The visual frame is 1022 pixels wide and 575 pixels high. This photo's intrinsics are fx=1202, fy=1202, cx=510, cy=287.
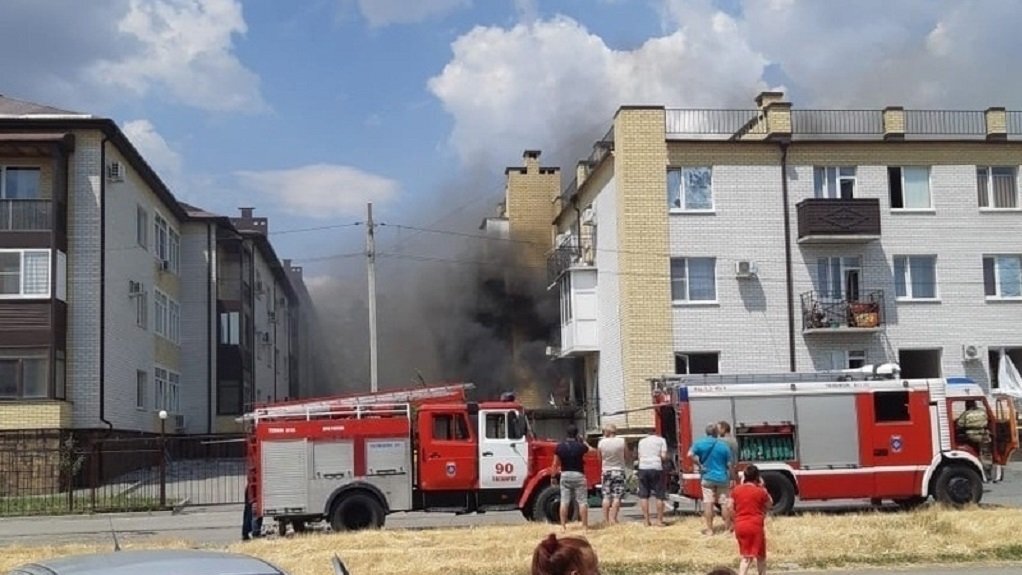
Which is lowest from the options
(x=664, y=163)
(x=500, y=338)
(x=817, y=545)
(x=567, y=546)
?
(x=817, y=545)

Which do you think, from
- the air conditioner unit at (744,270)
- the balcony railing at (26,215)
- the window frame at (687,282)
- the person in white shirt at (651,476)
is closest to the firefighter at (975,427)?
the person in white shirt at (651,476)

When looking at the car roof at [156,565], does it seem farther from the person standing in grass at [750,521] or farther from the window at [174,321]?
the window at [174,321]

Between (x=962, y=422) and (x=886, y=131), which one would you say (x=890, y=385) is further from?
(x=886, y=131)

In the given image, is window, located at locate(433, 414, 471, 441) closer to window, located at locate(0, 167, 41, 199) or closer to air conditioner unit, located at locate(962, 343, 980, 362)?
window, located at locate(0, 167, 41, 199)

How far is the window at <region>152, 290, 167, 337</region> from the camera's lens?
42309mm

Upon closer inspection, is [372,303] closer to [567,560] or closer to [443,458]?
[443,458]

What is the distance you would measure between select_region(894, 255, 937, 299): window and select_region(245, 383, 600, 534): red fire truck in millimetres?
20379

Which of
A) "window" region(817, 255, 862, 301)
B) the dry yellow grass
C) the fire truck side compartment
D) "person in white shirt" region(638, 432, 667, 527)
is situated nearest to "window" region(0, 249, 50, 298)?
the dry yellow grass

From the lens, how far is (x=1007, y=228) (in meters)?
38.0

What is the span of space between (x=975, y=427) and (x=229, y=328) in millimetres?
35913

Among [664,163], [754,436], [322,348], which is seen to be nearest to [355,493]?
[754,436]

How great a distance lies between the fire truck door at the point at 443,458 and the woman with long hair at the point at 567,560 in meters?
15.6

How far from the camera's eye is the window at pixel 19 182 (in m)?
33.2

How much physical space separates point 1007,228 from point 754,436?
21296mm
